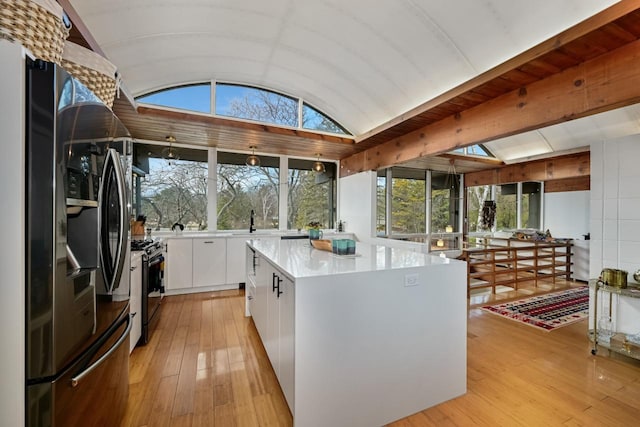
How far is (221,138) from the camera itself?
14.1ft

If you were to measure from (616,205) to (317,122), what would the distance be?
12.2 ft

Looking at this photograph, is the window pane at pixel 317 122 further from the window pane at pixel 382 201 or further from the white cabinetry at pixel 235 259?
the white cabinetry at pixel 235 259

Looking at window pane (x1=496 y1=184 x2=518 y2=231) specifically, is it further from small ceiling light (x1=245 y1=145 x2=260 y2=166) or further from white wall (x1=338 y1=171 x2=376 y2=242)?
small ceiling light (x1=245 y1=145 x2=260 y2=166)

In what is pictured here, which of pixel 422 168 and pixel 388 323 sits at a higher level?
pixel 422 168

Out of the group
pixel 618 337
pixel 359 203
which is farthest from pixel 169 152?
pixel 618 337

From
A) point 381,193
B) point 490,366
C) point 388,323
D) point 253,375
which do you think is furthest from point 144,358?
point 381,193

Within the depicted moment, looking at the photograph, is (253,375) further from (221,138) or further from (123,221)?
(221,138)

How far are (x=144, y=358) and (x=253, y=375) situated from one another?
103 cm

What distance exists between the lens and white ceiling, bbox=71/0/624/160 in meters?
2.13

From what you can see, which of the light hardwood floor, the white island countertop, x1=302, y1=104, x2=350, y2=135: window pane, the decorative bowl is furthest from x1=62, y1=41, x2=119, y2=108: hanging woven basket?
x1=302, y1=104, x2=350, y2=135: window pane

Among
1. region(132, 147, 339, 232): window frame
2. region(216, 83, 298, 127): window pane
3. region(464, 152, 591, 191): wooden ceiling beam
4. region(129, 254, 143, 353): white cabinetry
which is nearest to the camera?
region(129, 254, 143, 353): white cabinetry

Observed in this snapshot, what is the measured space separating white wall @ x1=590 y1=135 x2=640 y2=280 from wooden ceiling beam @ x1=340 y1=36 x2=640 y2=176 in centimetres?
114

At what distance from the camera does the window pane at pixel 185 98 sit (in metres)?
3.63

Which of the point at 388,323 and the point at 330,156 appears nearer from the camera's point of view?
the point at 388,323
